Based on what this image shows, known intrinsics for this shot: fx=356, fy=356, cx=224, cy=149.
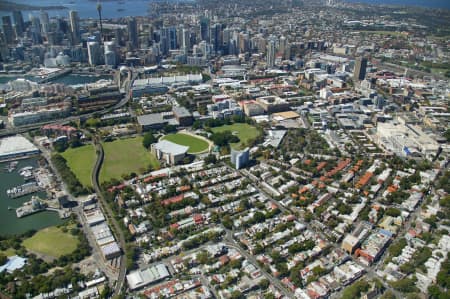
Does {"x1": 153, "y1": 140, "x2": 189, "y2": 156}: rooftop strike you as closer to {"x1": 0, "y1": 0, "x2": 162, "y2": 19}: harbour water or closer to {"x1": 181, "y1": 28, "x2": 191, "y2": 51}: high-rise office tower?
{"x1": 181, "y1": 28, "x2": 191, "y2": 51}: high-rise office tower

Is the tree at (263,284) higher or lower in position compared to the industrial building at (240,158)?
lower

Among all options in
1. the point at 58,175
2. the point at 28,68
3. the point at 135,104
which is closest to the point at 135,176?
the point at 58,175

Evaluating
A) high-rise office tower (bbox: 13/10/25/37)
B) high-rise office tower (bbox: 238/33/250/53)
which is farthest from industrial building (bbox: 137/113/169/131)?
high-rise office tower (bbox: 13/10/25/37)

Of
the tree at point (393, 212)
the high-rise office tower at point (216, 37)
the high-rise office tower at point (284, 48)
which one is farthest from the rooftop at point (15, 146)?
the high-rise office tower at point (284, 48)

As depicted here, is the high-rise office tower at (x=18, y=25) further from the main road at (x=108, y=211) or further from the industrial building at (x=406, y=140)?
the industrial building at (x=406, y=140)

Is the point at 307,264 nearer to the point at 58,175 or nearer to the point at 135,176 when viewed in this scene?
the point at 135,176

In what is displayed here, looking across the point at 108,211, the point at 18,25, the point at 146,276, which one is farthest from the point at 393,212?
the point at 18,25

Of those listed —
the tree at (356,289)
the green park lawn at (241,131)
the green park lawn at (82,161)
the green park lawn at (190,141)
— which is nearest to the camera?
the tree at (356,289)
